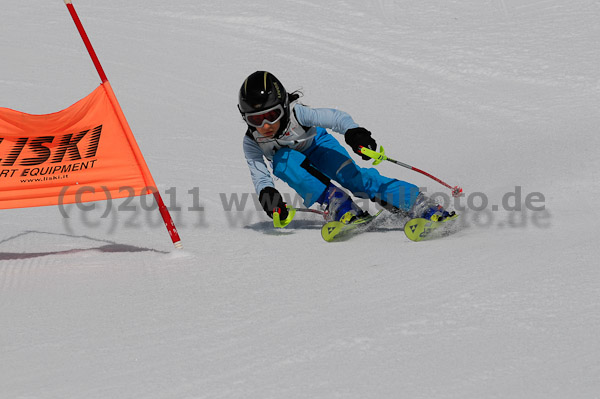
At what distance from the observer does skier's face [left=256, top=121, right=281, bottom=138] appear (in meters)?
5.21

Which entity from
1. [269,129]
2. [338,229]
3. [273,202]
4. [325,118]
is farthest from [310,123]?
[338,229]

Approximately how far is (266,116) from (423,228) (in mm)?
1268

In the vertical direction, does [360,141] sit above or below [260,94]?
below

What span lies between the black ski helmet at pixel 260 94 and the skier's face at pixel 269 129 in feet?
0.53

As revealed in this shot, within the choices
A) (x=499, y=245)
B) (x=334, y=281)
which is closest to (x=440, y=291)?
(x=334, y=281)

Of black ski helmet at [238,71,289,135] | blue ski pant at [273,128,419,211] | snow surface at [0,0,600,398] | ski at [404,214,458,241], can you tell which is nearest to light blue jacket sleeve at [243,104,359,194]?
blue ski pant at [273,128,419,211]

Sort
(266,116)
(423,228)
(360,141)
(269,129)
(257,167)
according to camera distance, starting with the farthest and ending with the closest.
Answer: (257,167) < (269,129) < (266,116) < (360,141) < (423,228)

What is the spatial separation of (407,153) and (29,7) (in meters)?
8.02

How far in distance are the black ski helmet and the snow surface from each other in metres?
0.91

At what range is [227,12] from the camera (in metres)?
12.5

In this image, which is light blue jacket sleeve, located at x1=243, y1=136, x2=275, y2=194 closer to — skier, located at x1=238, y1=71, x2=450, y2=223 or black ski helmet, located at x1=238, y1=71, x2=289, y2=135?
skier, located at x1=238, y1=71, x2=450, y2=223

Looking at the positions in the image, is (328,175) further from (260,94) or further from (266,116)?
(260,94)

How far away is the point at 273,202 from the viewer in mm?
5238

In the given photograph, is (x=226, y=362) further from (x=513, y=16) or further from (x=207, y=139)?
(x=513, y=16)
